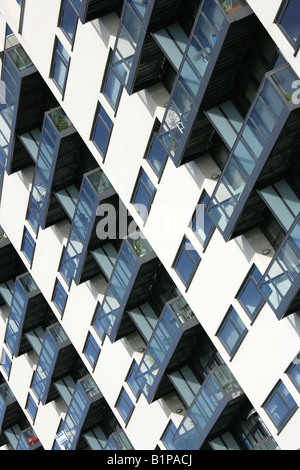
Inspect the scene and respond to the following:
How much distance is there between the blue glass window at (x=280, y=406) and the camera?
163 feet

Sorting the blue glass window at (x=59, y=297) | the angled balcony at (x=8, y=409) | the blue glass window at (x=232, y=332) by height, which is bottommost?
the blue glass window at (x=232, y=332)

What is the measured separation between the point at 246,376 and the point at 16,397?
24.6m

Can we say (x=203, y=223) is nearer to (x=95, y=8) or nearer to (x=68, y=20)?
(x=95, y=8)

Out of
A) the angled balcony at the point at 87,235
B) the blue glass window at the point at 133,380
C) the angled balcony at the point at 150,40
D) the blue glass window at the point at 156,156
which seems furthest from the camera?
the blue glass window at the point at 133,380

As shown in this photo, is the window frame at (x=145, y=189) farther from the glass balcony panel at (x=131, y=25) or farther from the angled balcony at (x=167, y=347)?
the glass balcony panel at (x=131, y=25)

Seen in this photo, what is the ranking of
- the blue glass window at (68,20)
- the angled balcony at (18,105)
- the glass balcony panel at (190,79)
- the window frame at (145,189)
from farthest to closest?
1. the angled balcony at (18,105)
2. the window frame at (145,189)
3. the blue glass window at (68,20)
4. the glass balcony panel at (190,79)

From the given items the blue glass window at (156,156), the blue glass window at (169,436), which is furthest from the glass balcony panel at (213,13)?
the blue glass window at (169,436)

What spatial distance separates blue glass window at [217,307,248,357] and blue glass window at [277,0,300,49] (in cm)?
1335

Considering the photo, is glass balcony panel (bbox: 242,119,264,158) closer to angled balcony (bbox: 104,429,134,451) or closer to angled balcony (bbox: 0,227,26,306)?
angled balcony (bbox: 104,429,134,451)

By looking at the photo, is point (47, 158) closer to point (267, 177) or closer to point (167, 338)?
point (167, 338)

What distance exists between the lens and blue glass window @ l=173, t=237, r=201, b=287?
51125 millimetres

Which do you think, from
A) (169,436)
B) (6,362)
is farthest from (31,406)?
(169,436)

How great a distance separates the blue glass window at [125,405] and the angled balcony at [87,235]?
584 cm

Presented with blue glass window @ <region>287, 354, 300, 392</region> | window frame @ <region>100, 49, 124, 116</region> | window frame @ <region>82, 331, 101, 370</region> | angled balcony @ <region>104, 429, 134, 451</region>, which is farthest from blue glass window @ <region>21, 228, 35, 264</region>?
blue glass window @ <region>287, 354, 300, 392</region>
